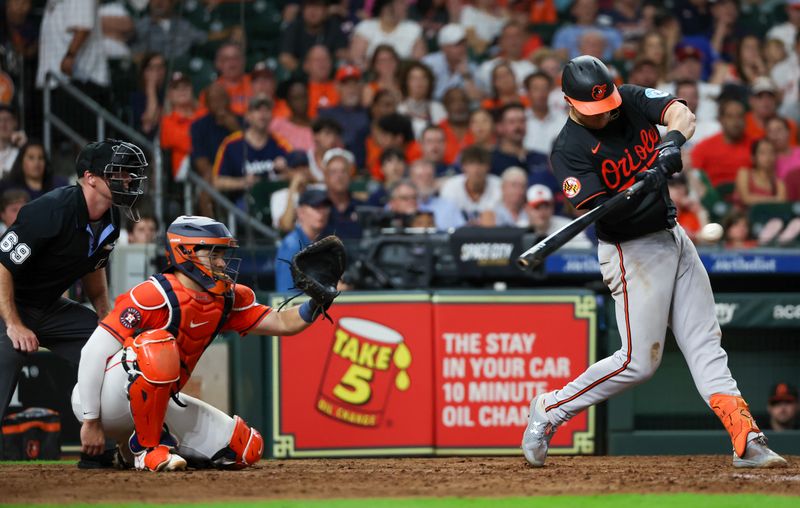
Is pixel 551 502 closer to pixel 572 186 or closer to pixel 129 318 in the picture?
pixel 572 186

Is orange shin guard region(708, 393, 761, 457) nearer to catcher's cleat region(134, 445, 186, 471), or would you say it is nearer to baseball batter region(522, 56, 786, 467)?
baseball batter region(522, 56, 786, 467)

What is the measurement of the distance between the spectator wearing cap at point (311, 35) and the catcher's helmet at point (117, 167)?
5647mm

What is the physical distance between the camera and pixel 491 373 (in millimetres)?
7383

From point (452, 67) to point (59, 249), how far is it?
6.42m

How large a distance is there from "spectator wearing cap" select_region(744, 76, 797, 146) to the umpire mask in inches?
269

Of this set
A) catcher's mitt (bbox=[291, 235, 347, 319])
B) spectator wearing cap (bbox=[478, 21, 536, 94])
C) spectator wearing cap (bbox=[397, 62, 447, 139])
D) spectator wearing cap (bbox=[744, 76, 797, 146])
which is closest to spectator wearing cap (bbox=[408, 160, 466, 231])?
spectator wearing cap (bbox=[397, 62, 447, 139])

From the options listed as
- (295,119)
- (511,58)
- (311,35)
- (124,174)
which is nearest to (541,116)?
(511,58)

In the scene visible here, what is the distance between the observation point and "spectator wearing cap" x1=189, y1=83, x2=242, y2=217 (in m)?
7.99

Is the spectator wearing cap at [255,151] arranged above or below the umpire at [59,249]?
above

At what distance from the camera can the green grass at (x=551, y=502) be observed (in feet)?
13.1

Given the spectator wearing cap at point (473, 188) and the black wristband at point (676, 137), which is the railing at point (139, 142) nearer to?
the spectator wearing cap at point (473, 188)

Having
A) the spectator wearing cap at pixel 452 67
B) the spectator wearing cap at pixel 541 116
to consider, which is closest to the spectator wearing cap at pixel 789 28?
the spectator wearing cap at pixel 541 116

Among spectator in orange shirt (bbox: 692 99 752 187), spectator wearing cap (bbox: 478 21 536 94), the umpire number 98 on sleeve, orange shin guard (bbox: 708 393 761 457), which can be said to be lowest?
orange shin guard (bbox: 708 393 761 457)

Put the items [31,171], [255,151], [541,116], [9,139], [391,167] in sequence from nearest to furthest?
[9,139] → [31,171] → [255,151] → [391,167] → [541,116]
